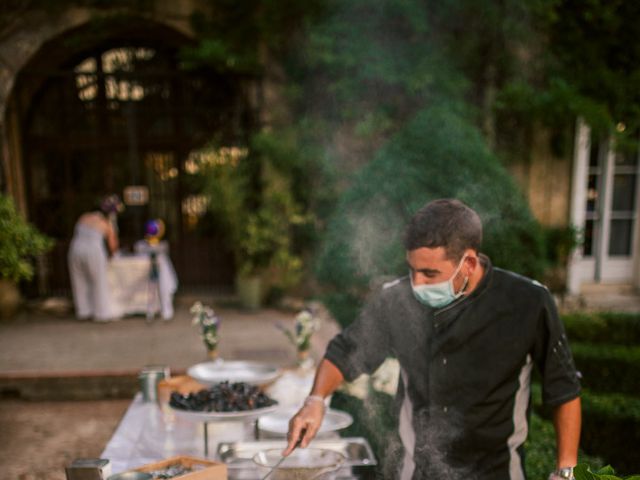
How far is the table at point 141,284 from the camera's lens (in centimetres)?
776

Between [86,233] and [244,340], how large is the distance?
2.72 metres

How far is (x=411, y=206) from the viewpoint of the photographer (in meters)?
3.93

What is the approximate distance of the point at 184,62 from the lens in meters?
8.48

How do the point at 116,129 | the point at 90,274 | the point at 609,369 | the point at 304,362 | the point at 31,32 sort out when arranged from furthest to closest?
the point at 116,129 → the point at 31,32 → the point at 90,274 → the point at 609,369 → the point at 304,362

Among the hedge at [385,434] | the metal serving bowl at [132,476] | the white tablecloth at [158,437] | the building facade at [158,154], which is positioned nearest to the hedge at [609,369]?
the hedge at [385,434]

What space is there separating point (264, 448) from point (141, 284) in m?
6.14

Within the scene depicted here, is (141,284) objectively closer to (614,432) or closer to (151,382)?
(151,382)

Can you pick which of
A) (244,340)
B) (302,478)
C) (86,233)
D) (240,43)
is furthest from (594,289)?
(302,478)

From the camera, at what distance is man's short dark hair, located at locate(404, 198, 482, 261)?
6.00ft

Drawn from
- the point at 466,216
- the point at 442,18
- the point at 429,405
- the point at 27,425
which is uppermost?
the point at 442,18

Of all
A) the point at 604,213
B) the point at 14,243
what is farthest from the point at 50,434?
the point at 604,213

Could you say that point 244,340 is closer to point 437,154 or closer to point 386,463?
point 437,154

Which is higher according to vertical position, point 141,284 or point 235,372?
point 235,372

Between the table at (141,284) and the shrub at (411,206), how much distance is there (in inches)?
164
